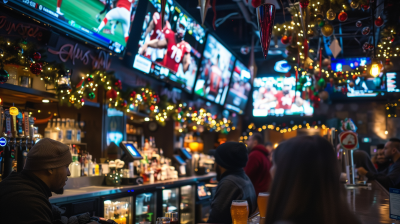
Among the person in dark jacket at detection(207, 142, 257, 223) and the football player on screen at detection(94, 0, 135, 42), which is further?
the football player on screen at detection(94, 0, 135, 42)

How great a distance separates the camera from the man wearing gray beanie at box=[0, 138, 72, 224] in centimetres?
180

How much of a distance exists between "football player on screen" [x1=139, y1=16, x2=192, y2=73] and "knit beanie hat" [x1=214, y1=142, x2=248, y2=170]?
3.09 m

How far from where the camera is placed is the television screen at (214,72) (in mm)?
7902

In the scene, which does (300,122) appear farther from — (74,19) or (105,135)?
(74,19)

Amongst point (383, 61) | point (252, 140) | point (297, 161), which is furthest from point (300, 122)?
point (297, 161)

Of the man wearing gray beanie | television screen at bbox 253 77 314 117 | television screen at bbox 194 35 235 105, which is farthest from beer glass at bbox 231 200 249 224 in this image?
television screen at bbox 253 77 314 117

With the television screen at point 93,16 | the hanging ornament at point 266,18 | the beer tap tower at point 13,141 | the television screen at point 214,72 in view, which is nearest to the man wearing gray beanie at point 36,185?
the beer tap tower at point 13,141

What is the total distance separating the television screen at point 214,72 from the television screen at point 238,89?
1.52 ft

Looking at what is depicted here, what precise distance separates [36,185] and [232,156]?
1434 mm

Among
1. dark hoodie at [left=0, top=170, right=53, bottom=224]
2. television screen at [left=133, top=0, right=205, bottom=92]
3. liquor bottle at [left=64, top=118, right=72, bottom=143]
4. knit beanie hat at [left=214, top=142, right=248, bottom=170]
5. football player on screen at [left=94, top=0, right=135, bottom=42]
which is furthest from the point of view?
television screen at [left=133, top=0, right=205, bottom=92]

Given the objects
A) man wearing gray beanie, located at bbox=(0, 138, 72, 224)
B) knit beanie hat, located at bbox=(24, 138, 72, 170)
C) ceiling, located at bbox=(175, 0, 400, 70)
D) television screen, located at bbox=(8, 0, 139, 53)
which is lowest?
man wearing gray beanie, located at bbox=(0, 138, 72, 224)

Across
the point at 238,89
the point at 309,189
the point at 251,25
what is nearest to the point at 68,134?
the point at 309,189

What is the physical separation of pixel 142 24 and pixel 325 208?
4439mm

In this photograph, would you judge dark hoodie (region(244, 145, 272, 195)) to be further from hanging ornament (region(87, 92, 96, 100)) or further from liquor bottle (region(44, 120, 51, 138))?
liquor bottle (region(44, 120, 51, 138))
